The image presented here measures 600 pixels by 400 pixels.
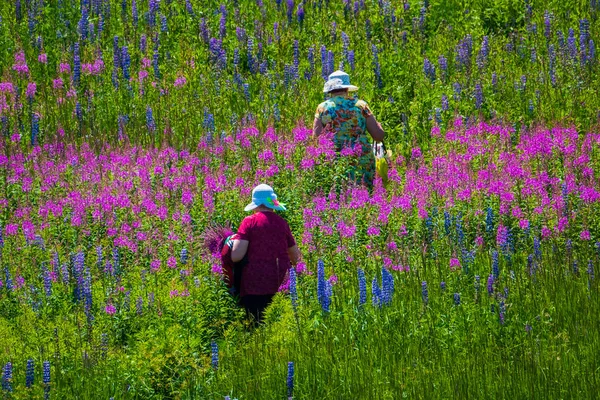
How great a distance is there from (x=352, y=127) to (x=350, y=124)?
0.04 meters

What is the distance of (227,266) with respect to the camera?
9766 millimetres

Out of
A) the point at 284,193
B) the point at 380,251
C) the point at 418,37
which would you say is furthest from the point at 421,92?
the point at 380,251

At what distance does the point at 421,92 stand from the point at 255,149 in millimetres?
3246

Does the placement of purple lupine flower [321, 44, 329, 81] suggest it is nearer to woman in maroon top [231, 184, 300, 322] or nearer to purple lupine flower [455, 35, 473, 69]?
purple lupine flower [455, 35, 473, 69]

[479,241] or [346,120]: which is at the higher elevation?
[346,120]

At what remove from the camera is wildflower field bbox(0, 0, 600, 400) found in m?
8.39

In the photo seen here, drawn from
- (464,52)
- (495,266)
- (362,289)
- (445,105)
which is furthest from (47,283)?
(464,52)

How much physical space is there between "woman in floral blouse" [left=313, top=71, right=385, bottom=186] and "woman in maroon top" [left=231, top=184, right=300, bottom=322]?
3.39 metres

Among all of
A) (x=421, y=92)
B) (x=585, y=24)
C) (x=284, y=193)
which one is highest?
(x=585, y=24)

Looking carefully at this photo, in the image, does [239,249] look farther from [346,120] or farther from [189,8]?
[189,8]

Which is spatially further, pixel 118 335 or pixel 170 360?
pixel 118 335

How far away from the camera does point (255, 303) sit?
9.74m

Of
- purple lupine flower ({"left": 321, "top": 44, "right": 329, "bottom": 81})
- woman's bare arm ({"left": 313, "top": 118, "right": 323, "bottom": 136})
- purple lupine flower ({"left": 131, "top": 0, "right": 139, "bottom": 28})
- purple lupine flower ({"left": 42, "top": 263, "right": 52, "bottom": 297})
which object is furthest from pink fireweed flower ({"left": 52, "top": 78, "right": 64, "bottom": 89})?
purple lupine flower ({"left": 42, "top": 263, "right": 52, "bottom": 297})

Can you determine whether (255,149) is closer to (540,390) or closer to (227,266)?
(227,266)
